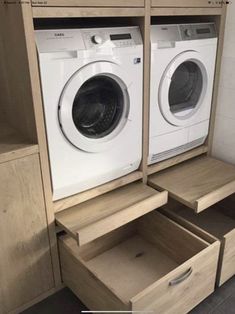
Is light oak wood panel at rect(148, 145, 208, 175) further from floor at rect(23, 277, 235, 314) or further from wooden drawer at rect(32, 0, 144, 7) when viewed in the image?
wooden drawer at rect(32, 0, 144, 7)

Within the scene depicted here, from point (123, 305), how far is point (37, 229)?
19.2 inches

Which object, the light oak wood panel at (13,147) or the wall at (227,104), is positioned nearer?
the light oak wood panel at (13,147)

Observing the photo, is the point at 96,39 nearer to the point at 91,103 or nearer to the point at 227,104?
the point at 91,103

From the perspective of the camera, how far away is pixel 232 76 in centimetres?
183

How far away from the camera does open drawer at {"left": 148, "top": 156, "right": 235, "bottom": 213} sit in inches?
61.7

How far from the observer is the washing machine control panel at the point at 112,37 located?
1312mm

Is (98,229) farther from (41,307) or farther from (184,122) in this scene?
(184,122)

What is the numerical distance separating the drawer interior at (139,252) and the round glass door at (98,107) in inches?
19.4

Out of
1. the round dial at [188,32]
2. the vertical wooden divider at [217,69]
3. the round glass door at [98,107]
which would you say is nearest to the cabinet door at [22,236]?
the round glass door at [98,107]

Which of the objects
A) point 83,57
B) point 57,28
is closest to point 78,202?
point 83,57

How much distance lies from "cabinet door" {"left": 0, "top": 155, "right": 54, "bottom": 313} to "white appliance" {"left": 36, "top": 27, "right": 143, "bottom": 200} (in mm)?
105

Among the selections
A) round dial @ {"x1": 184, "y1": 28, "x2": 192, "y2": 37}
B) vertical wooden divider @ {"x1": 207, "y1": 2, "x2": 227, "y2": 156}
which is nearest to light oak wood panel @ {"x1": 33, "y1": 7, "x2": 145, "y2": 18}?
round dial @ {"x1": 184, "y1": 28, "x2": 192, "y2": 37}

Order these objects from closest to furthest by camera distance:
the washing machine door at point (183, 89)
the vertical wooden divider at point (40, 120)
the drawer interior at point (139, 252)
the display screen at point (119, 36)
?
the vertical wooden divider at point (40, 120)
the display screen at point (119, 36)
the drawer interior at point (139, 252)
the washing machine door at point (183, 89)

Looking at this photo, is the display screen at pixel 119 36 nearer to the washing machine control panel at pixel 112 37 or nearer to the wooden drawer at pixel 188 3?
the washing machine control panel at pixel 112 37
